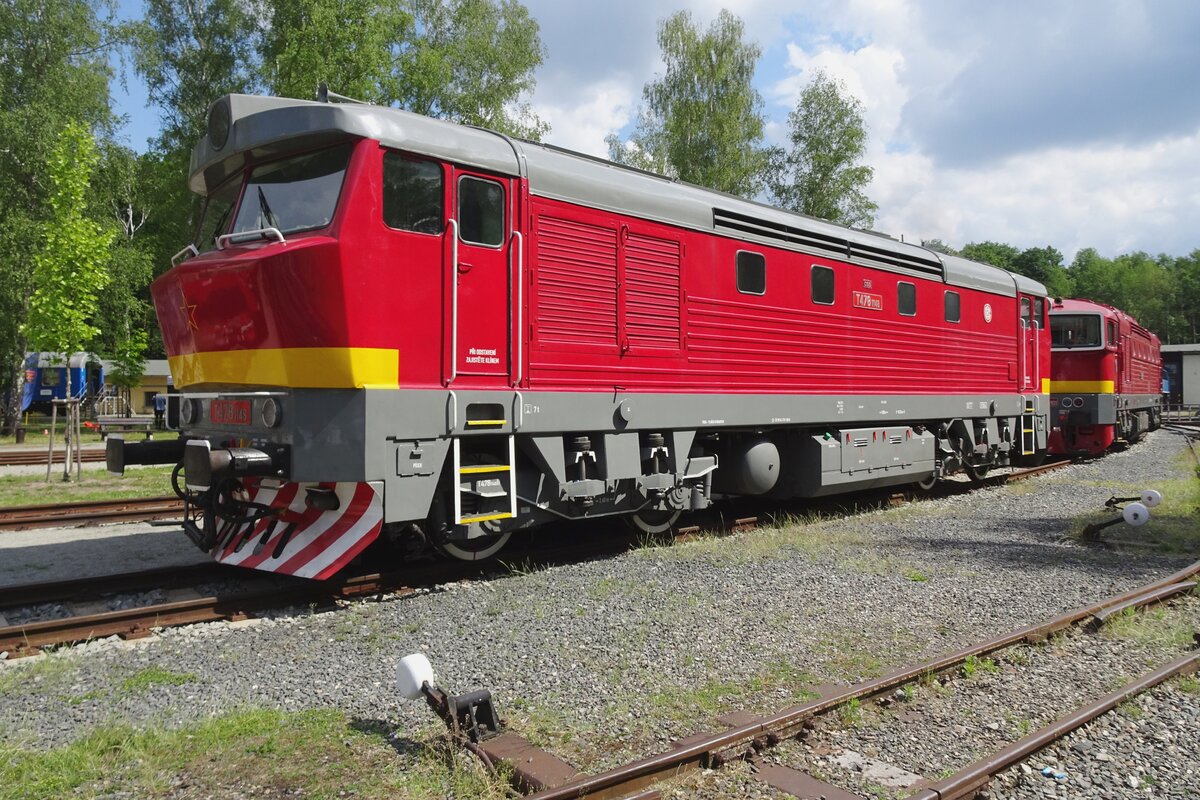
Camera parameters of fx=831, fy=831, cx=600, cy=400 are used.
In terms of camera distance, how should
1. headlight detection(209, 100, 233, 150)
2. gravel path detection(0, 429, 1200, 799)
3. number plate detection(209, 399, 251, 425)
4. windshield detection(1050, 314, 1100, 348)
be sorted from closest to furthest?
gravel path detection(0, 429, 1200, 799) → number plate detection(209, 399, 251, 425) → headlight detection(209, 100, 233, 150) → windshield detection(1050, 314, 1100, 348)

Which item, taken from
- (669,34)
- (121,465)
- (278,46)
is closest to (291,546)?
(121,465)

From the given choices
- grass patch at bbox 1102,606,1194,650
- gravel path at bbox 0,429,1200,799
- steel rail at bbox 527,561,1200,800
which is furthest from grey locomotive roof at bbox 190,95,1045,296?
grass patch at bbox 1102,606,1194,650

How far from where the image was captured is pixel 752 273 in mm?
9695

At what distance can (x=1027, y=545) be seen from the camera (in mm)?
9320

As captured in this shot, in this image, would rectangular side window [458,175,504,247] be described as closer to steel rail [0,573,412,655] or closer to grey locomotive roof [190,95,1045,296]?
grey locomotive roof [190,95,1045,296]

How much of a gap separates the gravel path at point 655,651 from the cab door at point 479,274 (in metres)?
2.01

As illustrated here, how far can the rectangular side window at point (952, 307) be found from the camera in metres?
13.3

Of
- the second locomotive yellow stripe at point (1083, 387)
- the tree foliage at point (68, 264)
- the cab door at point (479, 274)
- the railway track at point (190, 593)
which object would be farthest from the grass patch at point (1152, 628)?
the tree foliage at point (68, 264)

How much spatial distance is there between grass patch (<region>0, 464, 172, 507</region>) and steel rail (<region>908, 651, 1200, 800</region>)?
12537 mm

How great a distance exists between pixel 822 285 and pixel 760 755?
7695 millimetres

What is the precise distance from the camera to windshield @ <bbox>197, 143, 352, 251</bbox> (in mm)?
6320

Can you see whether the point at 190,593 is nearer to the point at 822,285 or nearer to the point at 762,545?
the point at 762,545

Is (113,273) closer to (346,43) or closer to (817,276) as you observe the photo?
(346,43)

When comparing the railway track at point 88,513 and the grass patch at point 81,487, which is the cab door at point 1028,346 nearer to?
the railway track at point 88,513
